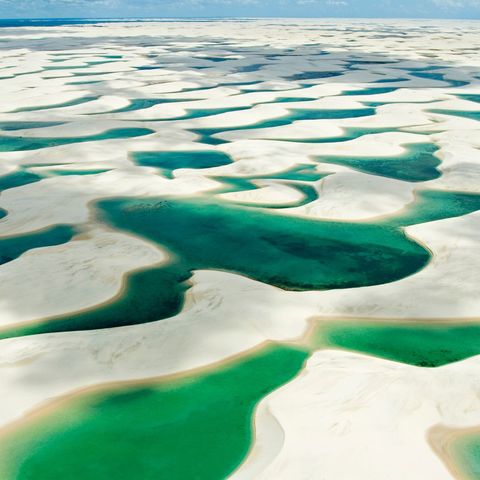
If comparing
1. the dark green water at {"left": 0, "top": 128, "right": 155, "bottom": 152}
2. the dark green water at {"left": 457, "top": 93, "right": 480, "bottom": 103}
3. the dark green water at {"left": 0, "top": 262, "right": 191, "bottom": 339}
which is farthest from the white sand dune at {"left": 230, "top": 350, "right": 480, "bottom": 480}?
the dark green water at {"left": 457, "top": 93, "right": 480, "bottom": 103}

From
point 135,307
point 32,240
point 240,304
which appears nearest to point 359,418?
point 240,304

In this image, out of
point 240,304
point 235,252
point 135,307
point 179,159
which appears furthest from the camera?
point 179,159

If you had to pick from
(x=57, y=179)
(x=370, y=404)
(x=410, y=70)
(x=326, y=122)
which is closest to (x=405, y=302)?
(x=370, y=404)

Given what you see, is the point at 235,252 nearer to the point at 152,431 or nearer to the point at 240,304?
the point at 240,304

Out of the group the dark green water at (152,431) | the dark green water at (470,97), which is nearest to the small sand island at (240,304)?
the dark green water at (152,431)

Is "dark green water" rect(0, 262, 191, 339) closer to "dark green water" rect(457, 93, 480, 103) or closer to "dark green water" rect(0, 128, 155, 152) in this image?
"dark green water" rect(0, 128, 155, 152)

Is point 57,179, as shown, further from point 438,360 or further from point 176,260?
point 438,360

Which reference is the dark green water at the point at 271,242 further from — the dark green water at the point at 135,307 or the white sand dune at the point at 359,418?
the white sand dune at the point at 359,418

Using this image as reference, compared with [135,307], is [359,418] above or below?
above

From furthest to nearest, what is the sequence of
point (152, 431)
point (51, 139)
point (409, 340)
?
point (51, 139), point (409, 340), point (152, 431)
